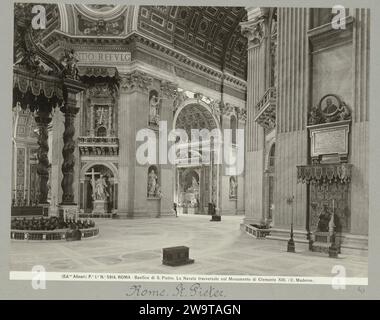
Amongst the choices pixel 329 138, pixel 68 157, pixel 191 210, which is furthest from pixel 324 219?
pixel 191 210

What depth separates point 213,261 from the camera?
812cm

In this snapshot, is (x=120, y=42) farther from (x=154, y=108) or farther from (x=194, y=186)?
(x=194, y=186)

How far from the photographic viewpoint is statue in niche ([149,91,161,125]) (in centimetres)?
1924

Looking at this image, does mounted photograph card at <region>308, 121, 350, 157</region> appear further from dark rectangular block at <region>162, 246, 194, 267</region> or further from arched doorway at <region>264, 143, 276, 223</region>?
arched doorway at <region>264, 143, 276, 223</region>

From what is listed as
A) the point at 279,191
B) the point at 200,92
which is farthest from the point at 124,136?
the point at 279,191

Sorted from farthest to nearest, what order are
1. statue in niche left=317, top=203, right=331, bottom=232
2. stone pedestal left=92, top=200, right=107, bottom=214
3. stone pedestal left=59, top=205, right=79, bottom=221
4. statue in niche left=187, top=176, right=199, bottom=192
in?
statue in niche left=187, top=176, right=199, bottom=192 → stone pedestal left=92, top=200, right=107, bottom=214 → stone pedestal left=59, top=205, right=79, bottom=221 → statue in niche left=317, top=203, right=331, bottom=232

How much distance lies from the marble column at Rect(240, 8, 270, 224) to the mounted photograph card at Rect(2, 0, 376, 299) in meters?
0.06

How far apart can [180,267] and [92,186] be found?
12.6 metres

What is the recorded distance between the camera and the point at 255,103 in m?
14.8

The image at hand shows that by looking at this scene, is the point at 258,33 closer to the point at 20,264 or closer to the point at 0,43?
the point at 0,43

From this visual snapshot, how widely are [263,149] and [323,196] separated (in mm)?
5147

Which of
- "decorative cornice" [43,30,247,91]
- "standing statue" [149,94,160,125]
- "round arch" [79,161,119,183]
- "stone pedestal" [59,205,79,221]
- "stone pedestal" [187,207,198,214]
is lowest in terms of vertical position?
"stone pedestal" [187,207,198,214]

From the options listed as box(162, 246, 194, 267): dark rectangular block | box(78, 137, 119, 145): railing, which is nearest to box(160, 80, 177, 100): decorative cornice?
box(78, 137, 119, 145): railing
